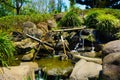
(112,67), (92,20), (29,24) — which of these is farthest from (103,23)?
(112,67)

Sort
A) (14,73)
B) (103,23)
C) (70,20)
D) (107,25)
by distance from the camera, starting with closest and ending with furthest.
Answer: (14,73) < (107,25) < (103,23) < (70,20)

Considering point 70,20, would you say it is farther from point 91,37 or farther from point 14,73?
point 14,73

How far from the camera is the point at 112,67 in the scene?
8.55 m

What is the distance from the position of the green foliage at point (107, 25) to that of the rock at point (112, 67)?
32.1ft

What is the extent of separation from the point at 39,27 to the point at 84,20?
11.6 feet

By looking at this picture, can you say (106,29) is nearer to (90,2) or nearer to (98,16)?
(98,16)

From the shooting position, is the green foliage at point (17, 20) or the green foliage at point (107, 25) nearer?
the green foliage at point (107, 25)

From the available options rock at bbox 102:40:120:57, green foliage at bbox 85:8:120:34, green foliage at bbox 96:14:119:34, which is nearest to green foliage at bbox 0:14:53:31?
green foliage at bbox 85:8:120:34

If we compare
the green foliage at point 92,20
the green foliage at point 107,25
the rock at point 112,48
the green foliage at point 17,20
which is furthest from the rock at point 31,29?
the rock at point 112,48

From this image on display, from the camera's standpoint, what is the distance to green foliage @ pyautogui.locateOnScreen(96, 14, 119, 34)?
60.8ft

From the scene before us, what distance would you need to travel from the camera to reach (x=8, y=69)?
7816mm

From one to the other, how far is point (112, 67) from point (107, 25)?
10447 millimetres

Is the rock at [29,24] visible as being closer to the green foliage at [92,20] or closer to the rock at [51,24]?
the rock at [51,24]

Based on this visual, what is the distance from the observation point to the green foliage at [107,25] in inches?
730
